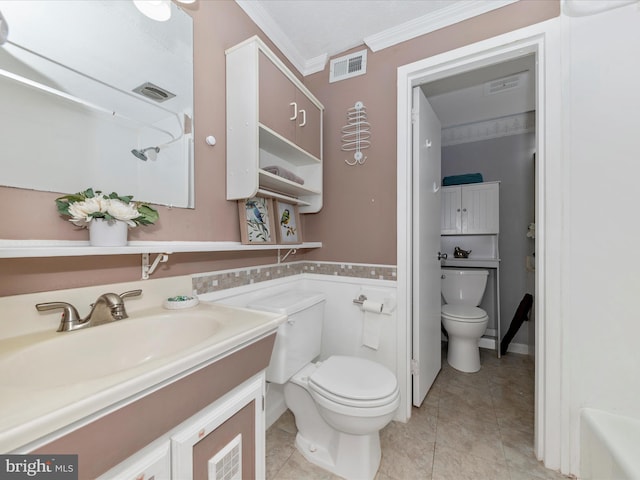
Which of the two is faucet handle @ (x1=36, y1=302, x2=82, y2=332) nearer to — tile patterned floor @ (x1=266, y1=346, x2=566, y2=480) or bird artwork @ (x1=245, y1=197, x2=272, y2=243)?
bird artwork @ (x1=245, y1=197, x2=272, y2=243)

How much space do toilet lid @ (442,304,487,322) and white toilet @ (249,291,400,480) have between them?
1.16 meters

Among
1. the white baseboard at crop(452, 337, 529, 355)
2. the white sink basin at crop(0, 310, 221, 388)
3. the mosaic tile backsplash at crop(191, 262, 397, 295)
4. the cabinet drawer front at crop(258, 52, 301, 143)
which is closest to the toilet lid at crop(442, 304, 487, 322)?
the white baseboard at crop(452, 337, 529, 355)

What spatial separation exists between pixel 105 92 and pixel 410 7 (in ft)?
5.23

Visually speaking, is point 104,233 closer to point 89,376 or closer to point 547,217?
point 89,376

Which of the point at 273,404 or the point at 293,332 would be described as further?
the point at 273,404

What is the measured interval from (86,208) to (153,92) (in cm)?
59

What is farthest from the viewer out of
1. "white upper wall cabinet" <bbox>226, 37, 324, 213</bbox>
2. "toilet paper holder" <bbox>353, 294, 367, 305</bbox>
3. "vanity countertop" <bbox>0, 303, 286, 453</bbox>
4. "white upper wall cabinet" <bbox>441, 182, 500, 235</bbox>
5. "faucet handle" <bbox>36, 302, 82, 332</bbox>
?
"white upper wall cabinet" <bbox>441, 182, 500, 235</bbox>

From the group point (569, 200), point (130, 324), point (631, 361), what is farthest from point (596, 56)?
point (130, 324)

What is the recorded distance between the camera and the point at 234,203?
1394mm

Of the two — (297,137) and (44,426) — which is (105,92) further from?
(44,426)

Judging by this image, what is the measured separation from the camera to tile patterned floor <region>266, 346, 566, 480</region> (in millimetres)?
1282

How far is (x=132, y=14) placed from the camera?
1038 millimetres

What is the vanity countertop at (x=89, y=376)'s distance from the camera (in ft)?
1.37

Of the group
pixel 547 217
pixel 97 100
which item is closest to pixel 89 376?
pixel 97 100
